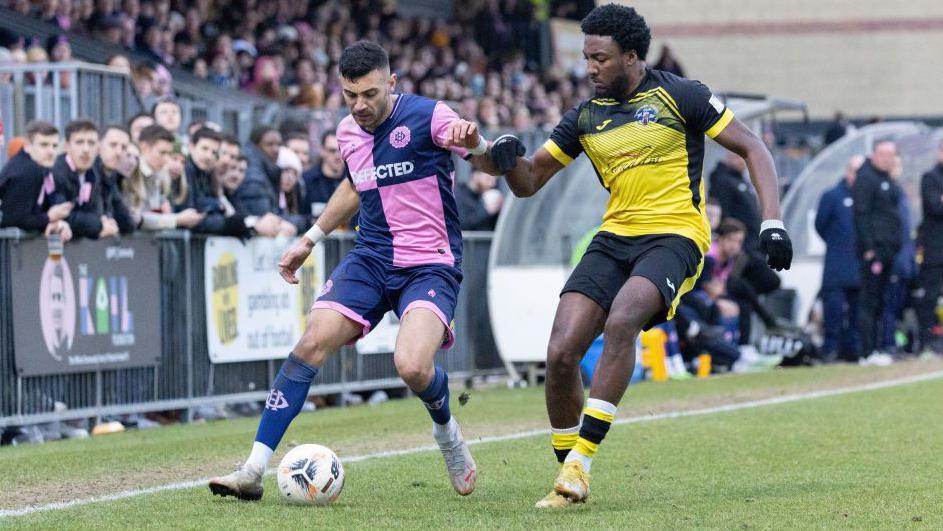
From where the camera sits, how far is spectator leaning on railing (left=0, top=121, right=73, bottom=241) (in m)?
11.2

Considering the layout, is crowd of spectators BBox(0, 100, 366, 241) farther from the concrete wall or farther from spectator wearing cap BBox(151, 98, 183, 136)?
the concrete wall

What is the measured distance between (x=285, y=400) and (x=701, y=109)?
2.31 meters

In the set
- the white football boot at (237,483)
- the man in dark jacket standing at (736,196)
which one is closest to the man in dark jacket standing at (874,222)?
the man in dark jacket standing at (736,196)

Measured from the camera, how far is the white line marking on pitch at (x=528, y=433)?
7.43 m

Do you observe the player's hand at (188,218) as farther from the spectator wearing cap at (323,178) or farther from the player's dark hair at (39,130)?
the spectator wearing cap at (323,178)

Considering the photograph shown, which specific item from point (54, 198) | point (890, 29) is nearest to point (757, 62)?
point (890, 29)

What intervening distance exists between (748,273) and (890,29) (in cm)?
2026

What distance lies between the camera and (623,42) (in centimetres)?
747

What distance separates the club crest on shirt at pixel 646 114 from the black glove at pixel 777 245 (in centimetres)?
77

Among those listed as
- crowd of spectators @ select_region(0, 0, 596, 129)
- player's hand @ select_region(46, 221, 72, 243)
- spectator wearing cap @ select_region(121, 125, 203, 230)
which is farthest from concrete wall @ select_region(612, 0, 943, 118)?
player's hand @ select_region(46, 221, 72, 243)

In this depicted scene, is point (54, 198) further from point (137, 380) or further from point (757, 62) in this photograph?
point (757, 62)

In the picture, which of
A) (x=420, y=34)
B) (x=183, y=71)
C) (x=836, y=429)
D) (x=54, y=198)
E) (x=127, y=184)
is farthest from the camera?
(x=420, y=34)

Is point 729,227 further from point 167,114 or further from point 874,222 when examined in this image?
point 167,114

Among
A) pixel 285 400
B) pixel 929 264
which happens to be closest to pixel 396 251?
pixel 285 400
